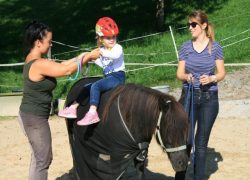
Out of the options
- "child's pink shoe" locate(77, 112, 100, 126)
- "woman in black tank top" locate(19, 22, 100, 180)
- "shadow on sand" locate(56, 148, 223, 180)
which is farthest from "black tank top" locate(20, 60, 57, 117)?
"shadow on sand" locate(56, 148, 223, 180)

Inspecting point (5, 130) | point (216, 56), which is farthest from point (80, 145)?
point (5, 130)

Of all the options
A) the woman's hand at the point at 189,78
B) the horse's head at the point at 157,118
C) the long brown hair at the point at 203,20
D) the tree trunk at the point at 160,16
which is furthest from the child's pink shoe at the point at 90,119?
the tree trunk at the point at 160,16

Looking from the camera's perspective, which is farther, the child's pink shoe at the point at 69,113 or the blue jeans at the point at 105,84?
the child's pink shoe at the point at 69,113

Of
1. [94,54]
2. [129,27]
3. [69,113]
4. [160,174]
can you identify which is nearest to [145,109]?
[94,54]

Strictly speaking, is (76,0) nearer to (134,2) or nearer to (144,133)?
(134,2)

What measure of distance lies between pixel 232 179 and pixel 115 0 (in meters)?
13.7

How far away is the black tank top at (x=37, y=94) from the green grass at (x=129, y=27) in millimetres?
5502

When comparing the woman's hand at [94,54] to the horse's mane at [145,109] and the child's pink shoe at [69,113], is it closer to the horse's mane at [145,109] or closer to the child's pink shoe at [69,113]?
the horse's mane at [145,109]

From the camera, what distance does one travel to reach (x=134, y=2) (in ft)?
58.4

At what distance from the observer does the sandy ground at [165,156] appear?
5.66m

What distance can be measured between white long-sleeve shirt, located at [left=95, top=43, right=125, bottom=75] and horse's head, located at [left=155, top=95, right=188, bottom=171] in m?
0.58

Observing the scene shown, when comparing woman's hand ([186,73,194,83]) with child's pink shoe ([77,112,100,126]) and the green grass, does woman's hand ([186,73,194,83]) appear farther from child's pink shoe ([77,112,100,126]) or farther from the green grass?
the green grass

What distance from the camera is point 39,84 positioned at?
3.99 metres

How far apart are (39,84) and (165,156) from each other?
2.58 m
